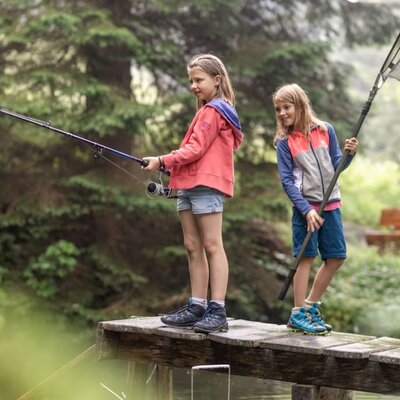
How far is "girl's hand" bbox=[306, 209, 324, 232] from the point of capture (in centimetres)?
562

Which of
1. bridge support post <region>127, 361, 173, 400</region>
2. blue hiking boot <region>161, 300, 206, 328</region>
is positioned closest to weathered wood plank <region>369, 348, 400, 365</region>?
blue hiking boot <region>161, 300, 206, 328</region>

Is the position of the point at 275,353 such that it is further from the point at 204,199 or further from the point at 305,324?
the point at 204,199

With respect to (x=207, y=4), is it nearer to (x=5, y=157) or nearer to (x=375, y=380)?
(x=5, y=157)

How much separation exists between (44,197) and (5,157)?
0.83 meters

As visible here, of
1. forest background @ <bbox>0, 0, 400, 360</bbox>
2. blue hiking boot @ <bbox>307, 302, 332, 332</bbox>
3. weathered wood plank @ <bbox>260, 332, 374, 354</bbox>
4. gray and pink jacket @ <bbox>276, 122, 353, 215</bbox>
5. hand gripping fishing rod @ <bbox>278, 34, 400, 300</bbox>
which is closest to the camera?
weathered wood plank @ <bbox>260, 332, 374, 354</bbox>

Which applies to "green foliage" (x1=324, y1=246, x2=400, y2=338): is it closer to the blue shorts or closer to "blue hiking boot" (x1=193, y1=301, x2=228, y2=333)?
the blue shorts

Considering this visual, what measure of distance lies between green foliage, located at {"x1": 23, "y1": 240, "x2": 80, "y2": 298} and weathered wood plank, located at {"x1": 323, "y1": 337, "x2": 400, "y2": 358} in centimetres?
641

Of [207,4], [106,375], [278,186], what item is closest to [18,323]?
[106,375]

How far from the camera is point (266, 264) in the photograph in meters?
13.3

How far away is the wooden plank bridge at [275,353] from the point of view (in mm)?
5281

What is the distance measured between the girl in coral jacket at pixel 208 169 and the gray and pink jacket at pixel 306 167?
0.31 metres

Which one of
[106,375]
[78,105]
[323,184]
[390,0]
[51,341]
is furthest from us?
[390,0]

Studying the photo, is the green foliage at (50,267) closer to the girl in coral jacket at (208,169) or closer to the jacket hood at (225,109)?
the girl in coral jacket at (208,169)

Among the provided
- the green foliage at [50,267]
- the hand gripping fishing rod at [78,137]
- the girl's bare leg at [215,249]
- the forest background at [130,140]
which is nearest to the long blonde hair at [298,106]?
the girl's bare leg at [215,249]
